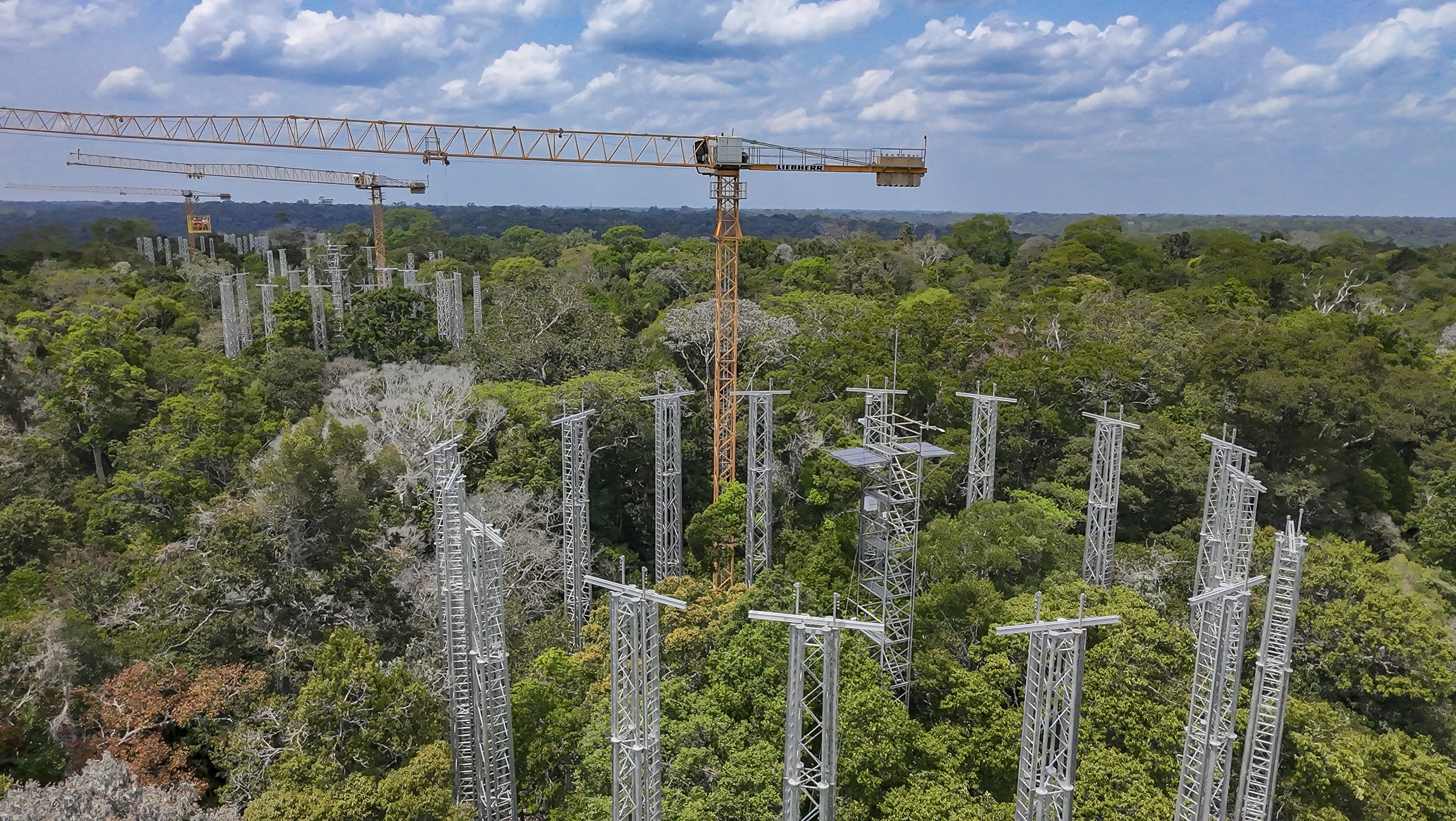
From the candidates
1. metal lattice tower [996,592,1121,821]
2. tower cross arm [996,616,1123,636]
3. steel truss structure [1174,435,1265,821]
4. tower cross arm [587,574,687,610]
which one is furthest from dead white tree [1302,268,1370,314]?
tower cross arm [587,574,687,610]

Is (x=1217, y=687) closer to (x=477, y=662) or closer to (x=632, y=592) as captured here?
(x=632, y=592)

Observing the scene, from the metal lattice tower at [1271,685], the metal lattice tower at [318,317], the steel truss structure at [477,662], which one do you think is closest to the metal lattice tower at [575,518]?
the steel truss structure at [477,662]

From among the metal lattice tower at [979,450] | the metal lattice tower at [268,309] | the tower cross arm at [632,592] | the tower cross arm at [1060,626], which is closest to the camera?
the tower cross arm at [1060,626]

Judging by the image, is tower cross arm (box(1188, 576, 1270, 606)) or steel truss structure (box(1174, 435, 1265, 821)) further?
steel truss structure (box(1174, 435, 1265, 821))

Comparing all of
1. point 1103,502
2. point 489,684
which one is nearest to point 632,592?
point 489,684

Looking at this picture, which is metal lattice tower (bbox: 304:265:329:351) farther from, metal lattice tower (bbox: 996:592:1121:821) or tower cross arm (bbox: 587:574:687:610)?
metal lattice tower (bbox: 996:592:1121:821)

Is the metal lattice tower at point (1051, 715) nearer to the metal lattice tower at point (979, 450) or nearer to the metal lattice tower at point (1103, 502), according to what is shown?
the metal lattice tower at point (1103, 502)

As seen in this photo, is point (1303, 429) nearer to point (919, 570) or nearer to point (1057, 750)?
point (919, 570)
